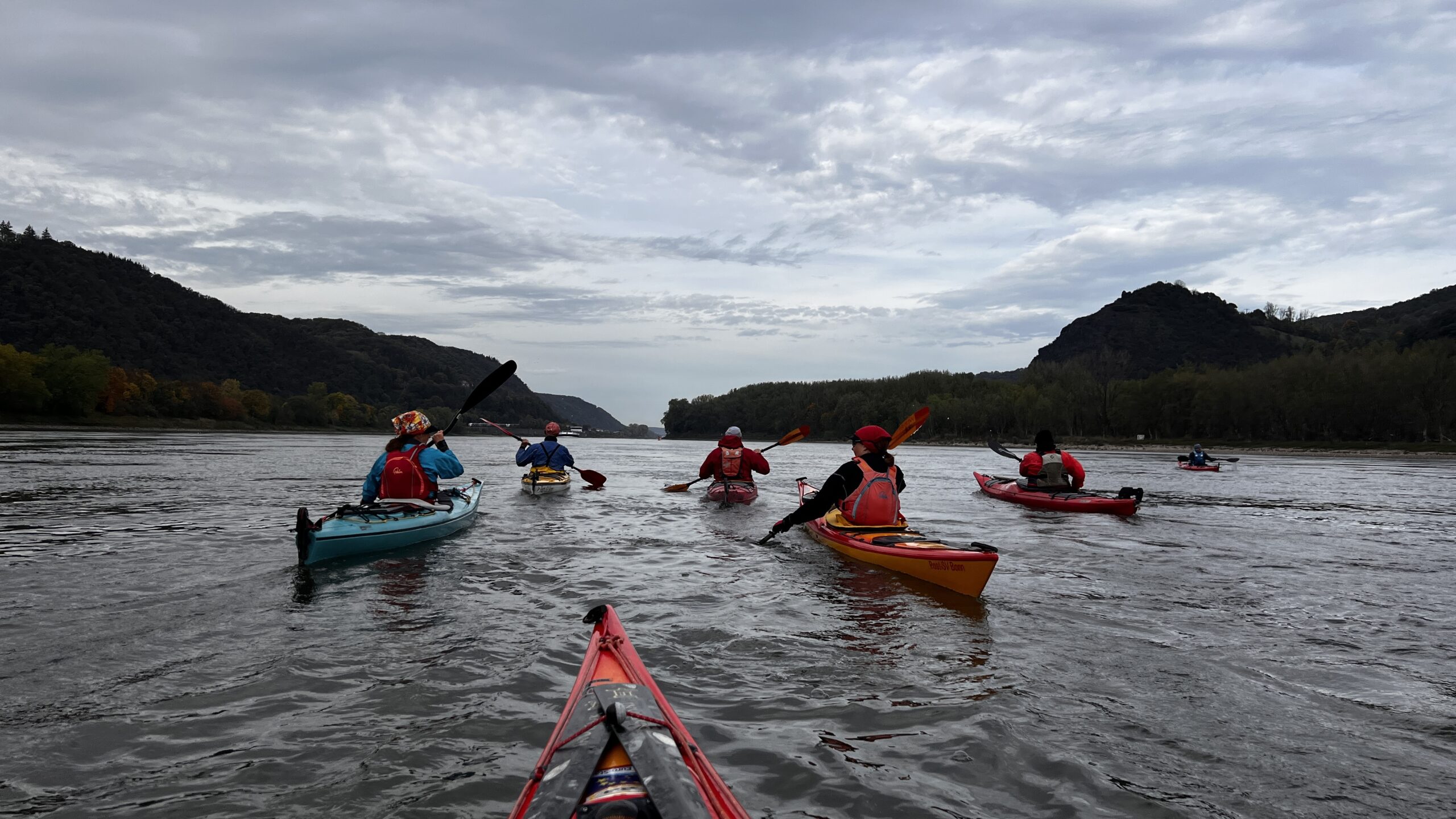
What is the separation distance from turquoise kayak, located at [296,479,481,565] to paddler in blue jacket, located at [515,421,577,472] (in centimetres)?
732

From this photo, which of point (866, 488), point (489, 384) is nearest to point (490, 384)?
point (489, 384)

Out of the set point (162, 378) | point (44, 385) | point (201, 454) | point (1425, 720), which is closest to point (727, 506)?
point (1425, 720)

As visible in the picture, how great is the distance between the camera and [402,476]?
39.2 feet

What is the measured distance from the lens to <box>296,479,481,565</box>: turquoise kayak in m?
9.69

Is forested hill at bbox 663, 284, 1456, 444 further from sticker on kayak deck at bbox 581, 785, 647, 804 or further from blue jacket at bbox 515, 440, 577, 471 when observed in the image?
sticker on kayak deck at bbox 581, 785, 647, 804

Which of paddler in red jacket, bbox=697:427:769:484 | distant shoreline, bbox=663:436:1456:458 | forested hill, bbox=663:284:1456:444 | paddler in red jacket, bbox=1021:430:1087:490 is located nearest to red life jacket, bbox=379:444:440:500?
paddler in red jacket, bbox=697:427:769:484

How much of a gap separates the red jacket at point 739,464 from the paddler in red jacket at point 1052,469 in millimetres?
6927

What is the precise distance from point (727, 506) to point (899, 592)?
31.9 ft

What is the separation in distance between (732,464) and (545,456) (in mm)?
5505

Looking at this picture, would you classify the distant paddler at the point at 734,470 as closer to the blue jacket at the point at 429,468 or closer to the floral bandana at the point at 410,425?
the blue jacket at the point at 429,468

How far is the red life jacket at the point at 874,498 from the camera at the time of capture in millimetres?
10648

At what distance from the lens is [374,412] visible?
472 feet


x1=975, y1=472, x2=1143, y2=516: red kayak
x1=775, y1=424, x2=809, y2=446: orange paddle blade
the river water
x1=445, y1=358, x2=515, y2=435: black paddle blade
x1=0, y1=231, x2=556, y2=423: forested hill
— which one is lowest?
the river water

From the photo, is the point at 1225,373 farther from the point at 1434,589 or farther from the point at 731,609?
the point at 731,609
